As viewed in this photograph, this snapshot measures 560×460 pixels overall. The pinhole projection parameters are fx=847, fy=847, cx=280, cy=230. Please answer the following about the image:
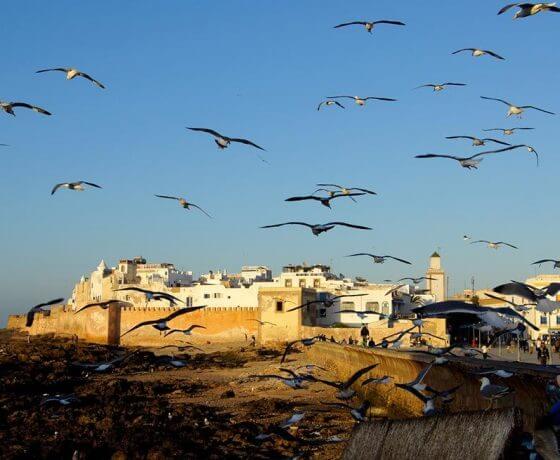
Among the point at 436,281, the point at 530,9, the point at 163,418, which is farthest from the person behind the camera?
the point at 436,281

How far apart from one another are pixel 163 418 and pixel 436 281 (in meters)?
60.1

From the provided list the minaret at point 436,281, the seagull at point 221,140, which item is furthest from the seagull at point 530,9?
the minaret at point 436,281

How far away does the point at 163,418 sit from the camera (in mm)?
22828

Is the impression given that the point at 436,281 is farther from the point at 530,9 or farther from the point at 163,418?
the point at 530,9

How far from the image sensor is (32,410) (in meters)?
24.1

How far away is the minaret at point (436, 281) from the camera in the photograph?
79.7 metres

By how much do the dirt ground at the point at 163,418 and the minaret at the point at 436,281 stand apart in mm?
40874

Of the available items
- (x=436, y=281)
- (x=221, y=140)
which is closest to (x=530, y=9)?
(x=221, y=140)

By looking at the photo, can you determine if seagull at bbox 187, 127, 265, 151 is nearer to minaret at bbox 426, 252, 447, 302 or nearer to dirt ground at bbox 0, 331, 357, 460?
dirt ground at bbox 0, 331, 357, 460

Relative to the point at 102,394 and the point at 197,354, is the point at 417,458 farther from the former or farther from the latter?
the point at 197,354

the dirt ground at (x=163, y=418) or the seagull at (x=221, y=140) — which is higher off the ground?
the seagull at (x=221, y=140)

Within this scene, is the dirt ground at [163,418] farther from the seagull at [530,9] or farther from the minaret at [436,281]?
the minaret at [436,281]

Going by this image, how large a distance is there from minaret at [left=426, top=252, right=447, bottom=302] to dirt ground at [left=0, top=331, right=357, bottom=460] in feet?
134

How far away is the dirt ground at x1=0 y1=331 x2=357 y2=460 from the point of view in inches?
707
